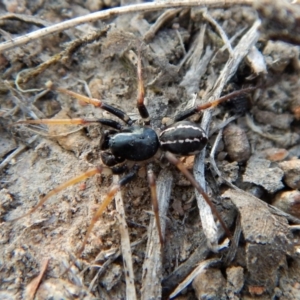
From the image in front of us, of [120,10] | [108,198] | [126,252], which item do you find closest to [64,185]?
[108,198]

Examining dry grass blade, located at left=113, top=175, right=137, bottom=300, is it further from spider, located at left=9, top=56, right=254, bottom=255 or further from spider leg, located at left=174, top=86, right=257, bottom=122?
spider leg, located at left=174, top=86, right=257, bottom=122

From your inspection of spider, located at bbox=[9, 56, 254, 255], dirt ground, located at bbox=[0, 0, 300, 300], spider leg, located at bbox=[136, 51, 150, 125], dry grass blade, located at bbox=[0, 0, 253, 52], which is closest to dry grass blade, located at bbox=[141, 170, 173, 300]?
dirt ground, located at bbox=[0, 0, 300, 300]

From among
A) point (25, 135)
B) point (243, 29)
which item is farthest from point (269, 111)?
point (25, 135)

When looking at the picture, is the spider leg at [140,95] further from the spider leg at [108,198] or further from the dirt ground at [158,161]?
the spider leg at [108,198]

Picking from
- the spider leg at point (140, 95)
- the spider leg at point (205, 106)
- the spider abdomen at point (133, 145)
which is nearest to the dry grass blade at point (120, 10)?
the spider leg at point (140, 95)

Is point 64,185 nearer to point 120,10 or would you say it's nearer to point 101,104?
point 101,104
